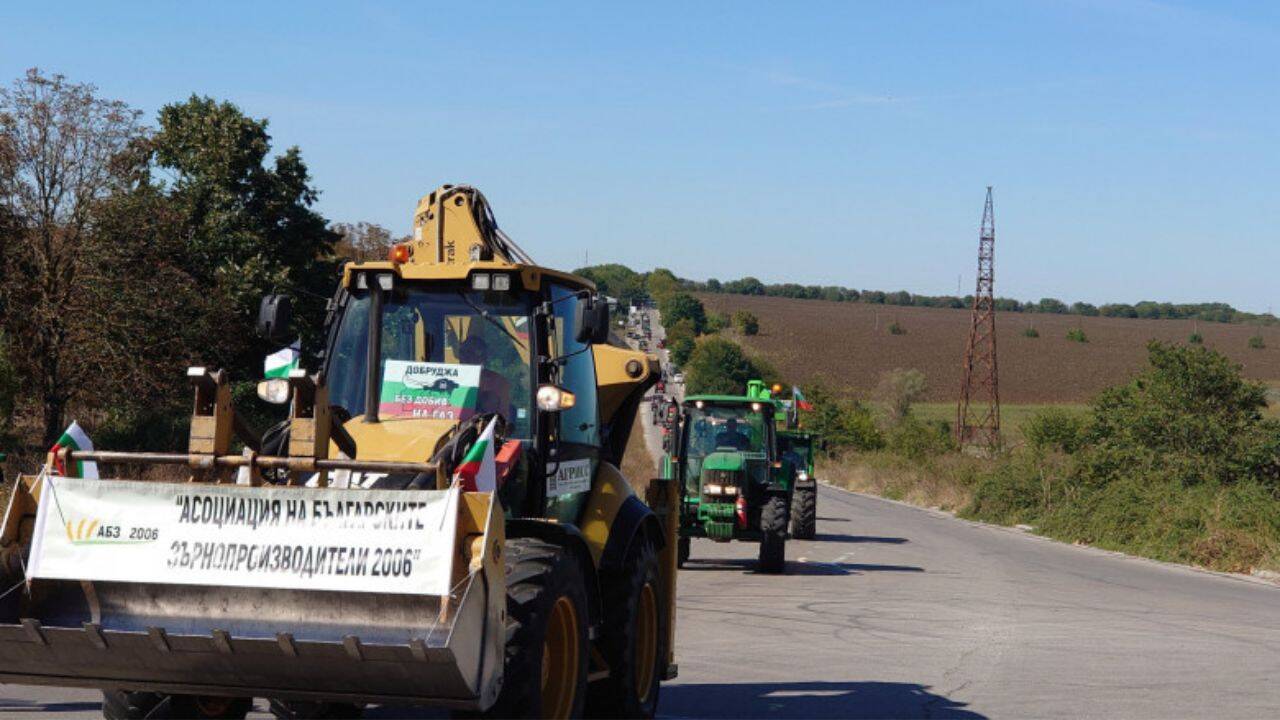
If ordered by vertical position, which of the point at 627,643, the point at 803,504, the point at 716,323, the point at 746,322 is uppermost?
the point at 746,322

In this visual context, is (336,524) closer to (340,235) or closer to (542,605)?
(542,605)

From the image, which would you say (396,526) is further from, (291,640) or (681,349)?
(681,349)

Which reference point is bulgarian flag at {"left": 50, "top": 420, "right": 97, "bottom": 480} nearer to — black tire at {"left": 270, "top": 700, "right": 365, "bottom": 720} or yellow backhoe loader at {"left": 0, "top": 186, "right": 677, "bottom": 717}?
yellow backhoe loader at {"left": 0, "top": 186, "right": 677, "bottom": 717}

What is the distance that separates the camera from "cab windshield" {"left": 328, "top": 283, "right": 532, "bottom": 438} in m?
8.39

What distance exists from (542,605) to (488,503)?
68cm

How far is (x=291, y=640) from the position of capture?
250 inches

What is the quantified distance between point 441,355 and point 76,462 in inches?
81.5

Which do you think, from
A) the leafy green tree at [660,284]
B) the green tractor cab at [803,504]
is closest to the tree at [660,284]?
the leafy green tree at [660,284]

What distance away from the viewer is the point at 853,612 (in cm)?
1764

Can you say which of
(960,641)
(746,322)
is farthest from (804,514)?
(746,322)

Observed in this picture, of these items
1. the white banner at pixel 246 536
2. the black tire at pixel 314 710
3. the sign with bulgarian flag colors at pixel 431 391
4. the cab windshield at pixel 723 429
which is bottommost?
the black tire at pixel 314 710

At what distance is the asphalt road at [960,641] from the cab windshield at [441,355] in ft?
7.57

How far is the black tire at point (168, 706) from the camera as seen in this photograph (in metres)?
7.92

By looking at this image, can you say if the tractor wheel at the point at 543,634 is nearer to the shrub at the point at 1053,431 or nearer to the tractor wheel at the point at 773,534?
the tractor wheel at the point at 773,534
